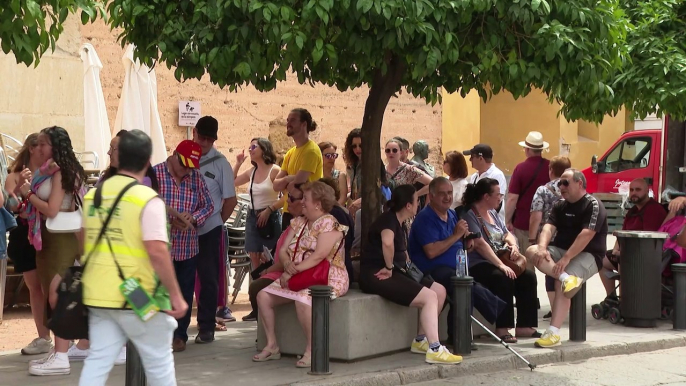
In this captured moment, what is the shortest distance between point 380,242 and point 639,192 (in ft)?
13.3

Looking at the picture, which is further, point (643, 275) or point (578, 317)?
point (643, 275)

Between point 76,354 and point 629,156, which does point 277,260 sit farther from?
point 629,156

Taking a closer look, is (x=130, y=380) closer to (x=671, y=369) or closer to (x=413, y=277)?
(x=413, y=277)

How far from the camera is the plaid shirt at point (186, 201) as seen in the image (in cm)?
904

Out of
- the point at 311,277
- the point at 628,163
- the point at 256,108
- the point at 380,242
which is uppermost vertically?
the point at 256,108

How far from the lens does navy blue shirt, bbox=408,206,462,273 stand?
9.46 metres

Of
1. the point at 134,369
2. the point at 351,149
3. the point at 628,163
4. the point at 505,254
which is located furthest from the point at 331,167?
the point at 628,163

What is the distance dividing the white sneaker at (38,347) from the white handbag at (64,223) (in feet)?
3.82

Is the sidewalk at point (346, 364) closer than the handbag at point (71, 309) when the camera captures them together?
No

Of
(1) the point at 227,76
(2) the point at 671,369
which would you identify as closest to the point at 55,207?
(1) the point at 227,76

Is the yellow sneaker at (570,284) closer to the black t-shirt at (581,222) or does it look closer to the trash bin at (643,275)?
the black t-shirt at (581,222)

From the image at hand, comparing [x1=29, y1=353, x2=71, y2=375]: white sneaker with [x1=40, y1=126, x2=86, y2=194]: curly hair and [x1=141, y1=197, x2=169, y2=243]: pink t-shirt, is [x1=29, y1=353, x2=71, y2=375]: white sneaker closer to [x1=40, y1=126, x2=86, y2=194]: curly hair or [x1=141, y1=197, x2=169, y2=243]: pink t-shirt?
[x1=40, y1=126, x2=86, y2=194]: curly hair

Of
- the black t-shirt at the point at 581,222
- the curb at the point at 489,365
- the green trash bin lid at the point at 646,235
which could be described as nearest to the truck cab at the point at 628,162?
the green trash bin lid at the point at 646,235

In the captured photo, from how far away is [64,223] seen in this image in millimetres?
8227
